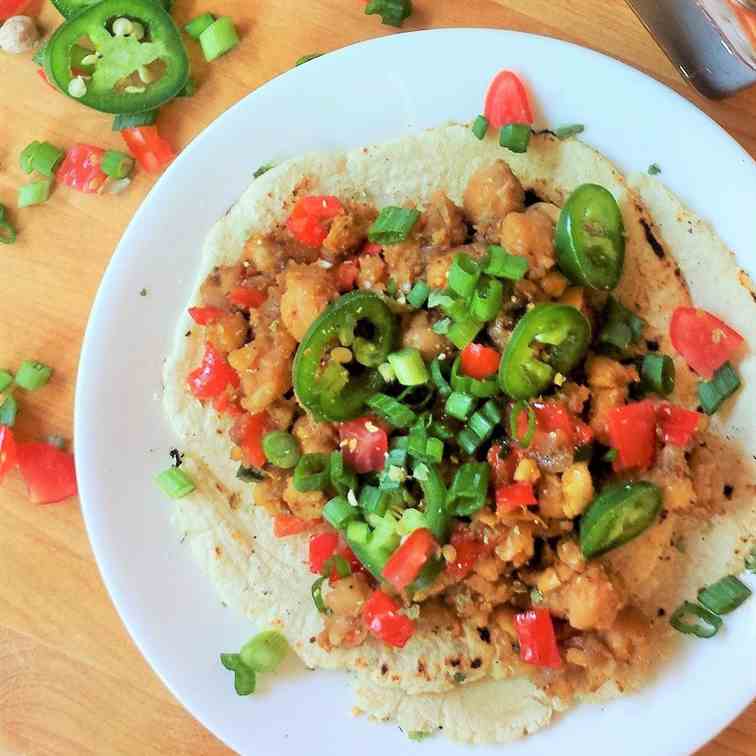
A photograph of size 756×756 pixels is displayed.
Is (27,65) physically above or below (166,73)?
below

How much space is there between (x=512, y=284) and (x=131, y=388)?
128 cm

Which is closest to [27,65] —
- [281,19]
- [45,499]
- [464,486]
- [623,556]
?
[281,19]

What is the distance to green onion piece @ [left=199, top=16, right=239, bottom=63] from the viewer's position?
3236 mm

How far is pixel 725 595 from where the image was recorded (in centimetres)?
269

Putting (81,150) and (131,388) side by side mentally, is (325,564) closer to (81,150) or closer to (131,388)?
(131,388)

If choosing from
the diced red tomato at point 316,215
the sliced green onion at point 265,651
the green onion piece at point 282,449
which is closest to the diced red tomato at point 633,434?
the green onion piece at point 282,449

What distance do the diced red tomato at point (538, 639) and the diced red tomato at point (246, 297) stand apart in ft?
4.21

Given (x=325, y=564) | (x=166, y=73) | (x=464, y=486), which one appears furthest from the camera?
(x=166, y=73)

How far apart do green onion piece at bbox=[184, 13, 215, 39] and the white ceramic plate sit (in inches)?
20.9

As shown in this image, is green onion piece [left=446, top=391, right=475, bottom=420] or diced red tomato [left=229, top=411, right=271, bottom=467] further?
diced red tomato [left=229, top=411, right=271, bottom=467]

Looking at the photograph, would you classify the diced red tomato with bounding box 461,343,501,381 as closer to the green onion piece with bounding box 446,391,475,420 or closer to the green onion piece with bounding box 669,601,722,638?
the green onion piece with bounding box 446,391,475,420

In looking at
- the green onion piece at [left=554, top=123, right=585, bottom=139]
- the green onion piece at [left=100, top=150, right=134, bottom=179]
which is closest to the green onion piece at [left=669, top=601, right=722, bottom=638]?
the green onion piece at [left=554, top=123, right=585, bottom=139]

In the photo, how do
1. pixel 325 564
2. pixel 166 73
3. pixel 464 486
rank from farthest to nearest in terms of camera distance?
pixel 166 73, pixel 325 564, pixel 464 486

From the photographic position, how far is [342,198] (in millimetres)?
2969
